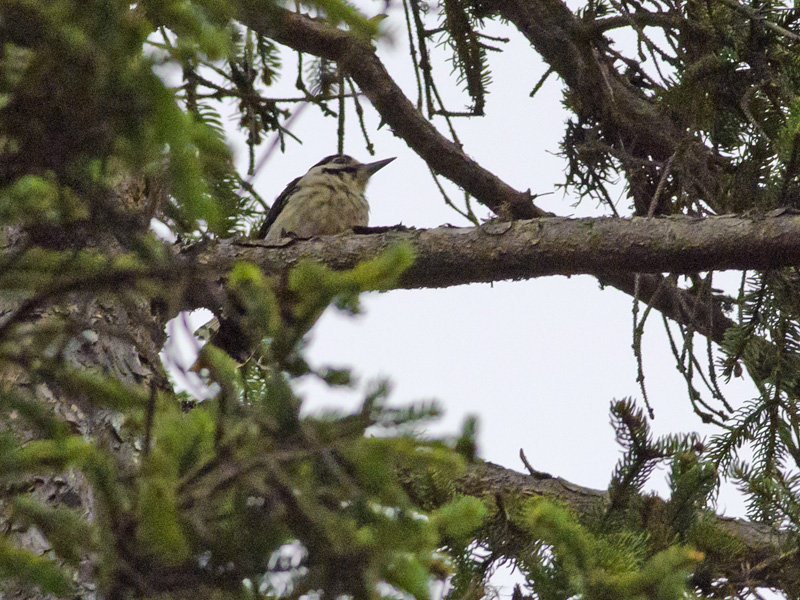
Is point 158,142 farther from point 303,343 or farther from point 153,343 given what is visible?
point 153,343

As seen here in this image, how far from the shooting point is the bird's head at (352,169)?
6.04 m

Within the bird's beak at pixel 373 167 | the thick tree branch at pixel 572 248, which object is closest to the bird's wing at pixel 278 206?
the bird's beak at pixel 373 167

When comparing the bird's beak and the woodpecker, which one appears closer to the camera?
the woodpecker

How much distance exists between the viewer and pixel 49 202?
1506 mm

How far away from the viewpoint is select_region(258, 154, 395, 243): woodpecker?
5.49 meters

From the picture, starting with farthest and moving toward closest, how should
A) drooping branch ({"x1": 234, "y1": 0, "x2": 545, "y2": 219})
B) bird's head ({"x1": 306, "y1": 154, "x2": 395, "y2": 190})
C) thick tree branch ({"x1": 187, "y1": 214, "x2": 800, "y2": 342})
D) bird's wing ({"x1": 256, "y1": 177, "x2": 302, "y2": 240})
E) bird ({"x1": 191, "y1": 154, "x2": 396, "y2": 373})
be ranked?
bird's head ({"x1": 306, "y1": 154, "x2": 395, "y2": 190}) < bird's wing ({"x1": 256, "y1": 177, "x2": 302, "y2": 240}) < bird ({"x1": 191, "y1": 154, "x2": 396, "y2": 373}) < drooping branch ({"x1": 234, "y1": 0, "x2": 545, "y2": 219}) < thick tree branch ({"x1": 187, "y1": 214, "x2": 800, "y2": 342})

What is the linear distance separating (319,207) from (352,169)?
796 mm

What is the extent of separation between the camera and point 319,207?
5.53m

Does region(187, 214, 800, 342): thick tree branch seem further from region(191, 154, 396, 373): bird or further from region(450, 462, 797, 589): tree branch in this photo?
region(191, 154, 396, 373): bird

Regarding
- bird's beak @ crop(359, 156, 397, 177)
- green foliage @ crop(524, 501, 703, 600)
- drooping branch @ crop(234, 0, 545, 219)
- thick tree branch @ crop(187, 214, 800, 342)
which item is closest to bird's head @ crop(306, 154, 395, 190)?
bird's beak @ crop(359, 156, 397, 177)

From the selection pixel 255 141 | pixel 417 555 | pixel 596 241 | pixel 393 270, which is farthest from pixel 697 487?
pixel 255 141

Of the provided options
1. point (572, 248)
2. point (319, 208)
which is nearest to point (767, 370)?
point (572, 248)

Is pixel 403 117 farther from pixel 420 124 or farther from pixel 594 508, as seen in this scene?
pixel 594 508

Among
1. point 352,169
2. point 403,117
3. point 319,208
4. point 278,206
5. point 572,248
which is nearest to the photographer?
point 572,248
